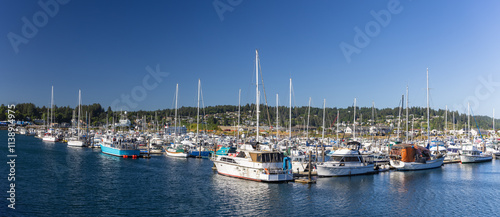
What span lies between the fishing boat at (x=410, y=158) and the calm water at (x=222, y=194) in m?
3.81

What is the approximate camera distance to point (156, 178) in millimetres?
47906

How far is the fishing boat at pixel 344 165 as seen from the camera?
165 feet

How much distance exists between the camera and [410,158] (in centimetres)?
6094

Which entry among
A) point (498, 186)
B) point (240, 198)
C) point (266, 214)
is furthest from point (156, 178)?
point (498, 186)

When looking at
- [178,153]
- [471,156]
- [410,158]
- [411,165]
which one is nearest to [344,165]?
[410,158]

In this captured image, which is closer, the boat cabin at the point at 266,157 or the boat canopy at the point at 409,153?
the boat cabin at the point at 266,157

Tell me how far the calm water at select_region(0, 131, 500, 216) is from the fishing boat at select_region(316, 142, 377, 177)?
1530 mm

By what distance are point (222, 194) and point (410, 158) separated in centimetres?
3766

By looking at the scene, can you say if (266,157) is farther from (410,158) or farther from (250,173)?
(410,158)

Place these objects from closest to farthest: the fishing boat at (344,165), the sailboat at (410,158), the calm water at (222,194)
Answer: the calm water at (222,194) < the fishing boat at (344,165) < the sailboat at (410,158)

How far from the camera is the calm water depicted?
105 ft

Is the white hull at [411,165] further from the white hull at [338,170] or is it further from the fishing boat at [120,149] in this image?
the fishing boat at [120,149]

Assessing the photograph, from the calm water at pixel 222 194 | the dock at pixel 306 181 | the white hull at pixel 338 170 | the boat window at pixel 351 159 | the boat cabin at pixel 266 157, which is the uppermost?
the boat cabin at pixel 266 157

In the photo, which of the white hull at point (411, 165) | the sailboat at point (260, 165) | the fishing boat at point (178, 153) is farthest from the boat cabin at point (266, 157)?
the fishing boat at point (178, 153)
